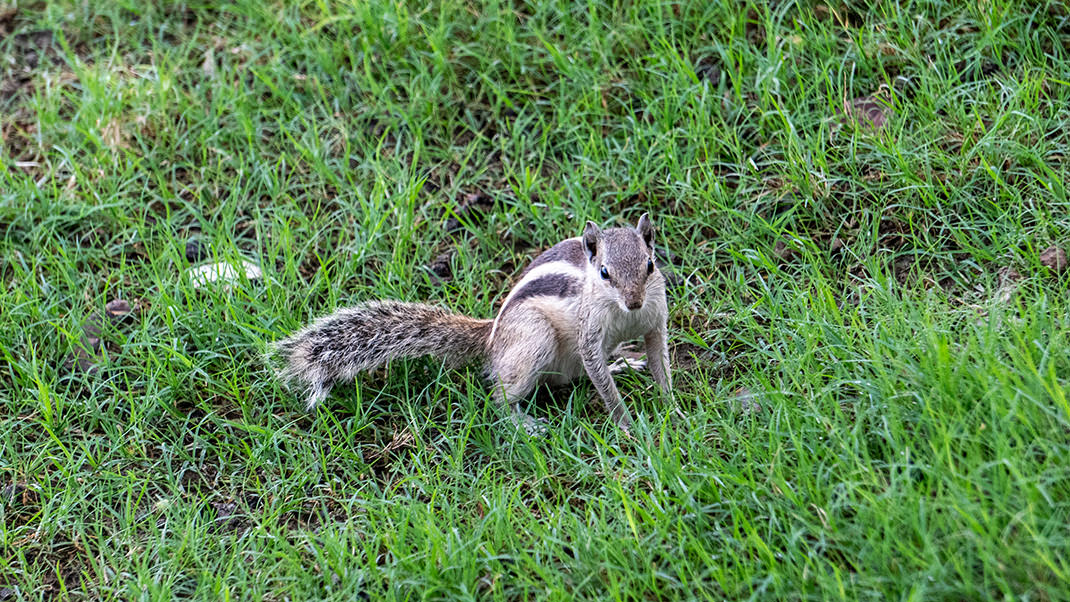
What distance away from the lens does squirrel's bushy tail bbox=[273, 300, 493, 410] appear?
3449 millimetres

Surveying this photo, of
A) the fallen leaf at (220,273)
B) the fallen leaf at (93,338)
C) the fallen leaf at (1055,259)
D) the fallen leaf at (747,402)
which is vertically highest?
the fallen leaf at (1055,259)

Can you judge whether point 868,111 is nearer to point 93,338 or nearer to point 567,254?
point 567,254

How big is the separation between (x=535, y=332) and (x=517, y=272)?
0.70m

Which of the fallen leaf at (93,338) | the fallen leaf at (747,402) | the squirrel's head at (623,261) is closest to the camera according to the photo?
the fallen leaf at (747,402)

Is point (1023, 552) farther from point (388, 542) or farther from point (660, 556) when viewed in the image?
point (388, 542)

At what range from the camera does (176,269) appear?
13.7 ft

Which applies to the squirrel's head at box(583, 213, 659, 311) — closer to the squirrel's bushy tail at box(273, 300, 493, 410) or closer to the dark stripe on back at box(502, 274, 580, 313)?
the dark stripe on back at box(502, 274, 580, 313)

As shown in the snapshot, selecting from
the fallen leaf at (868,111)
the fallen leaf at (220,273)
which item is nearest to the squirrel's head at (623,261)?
the fallen leaf at (868,111)

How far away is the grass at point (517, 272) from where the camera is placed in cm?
260

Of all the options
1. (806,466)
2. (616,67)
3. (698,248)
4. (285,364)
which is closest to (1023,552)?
(806,466)

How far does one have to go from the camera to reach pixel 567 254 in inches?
138

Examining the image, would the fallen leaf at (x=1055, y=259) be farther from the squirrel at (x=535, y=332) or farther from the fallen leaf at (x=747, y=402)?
the squirrel at (x=535, y=332)

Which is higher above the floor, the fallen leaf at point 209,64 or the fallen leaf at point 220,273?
the fallen leaf at point 209,64

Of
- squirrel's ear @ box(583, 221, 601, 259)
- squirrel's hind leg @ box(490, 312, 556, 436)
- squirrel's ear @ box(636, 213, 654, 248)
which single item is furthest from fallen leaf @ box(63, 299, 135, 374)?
squirrel's ear @ box(636, 213, 654, 248)
